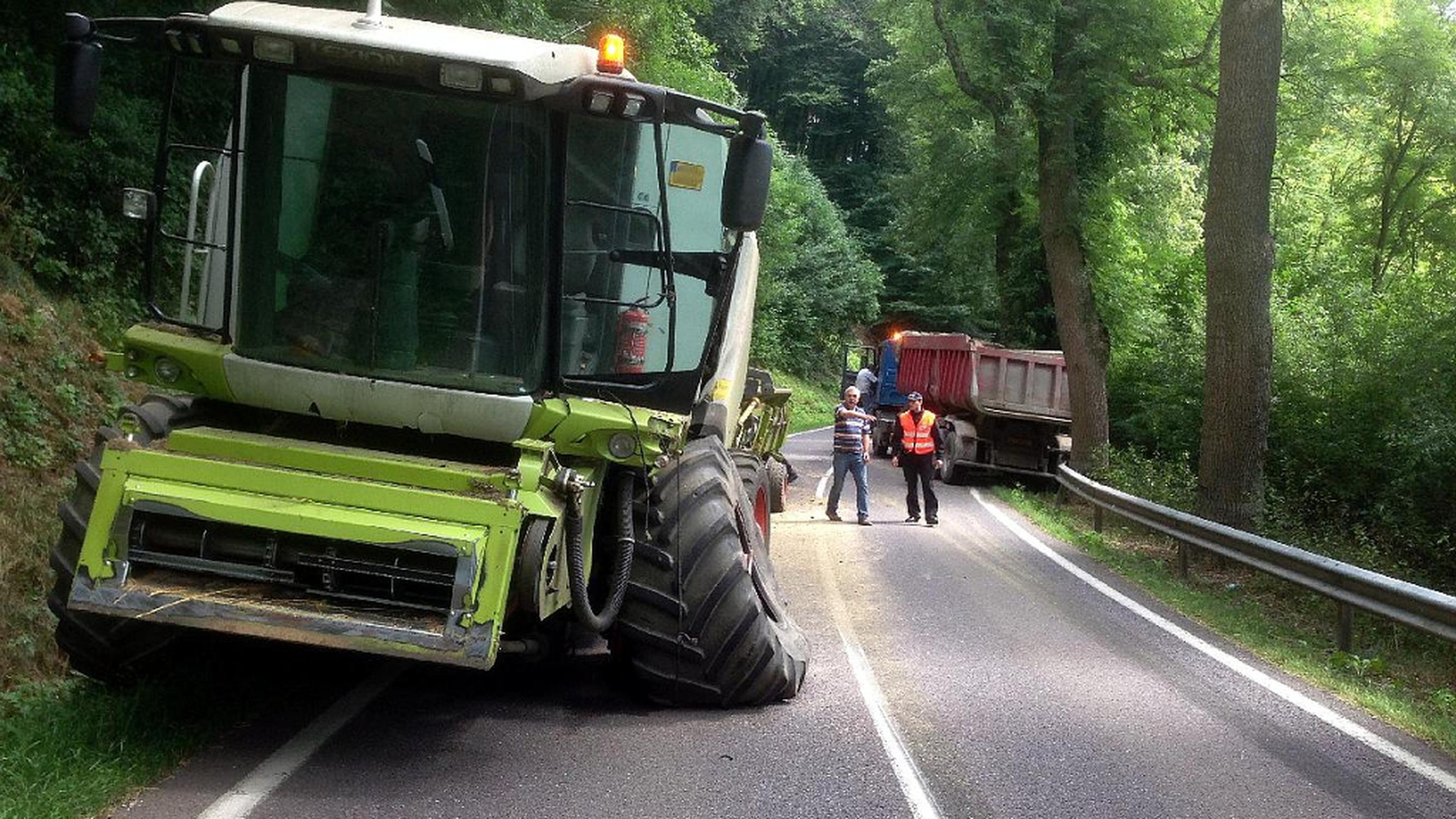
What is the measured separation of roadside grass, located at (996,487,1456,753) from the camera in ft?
27.9

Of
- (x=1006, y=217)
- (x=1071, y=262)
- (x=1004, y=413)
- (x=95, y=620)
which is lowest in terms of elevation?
(x=95, y=620)

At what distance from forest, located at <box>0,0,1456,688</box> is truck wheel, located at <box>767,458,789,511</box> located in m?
4.72

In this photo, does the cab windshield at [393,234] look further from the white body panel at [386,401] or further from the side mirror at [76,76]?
the side mirror at [76,76]

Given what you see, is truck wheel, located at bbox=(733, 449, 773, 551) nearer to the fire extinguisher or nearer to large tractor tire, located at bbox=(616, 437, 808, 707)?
large tractor tire, located at bbox=(616, 437, 808, 707)

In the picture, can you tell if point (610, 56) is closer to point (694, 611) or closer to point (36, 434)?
point (694, 611)

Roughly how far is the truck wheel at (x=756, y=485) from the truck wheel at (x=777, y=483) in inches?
178

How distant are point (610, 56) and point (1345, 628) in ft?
22.4

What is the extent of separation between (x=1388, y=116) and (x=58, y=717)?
94.3 ft

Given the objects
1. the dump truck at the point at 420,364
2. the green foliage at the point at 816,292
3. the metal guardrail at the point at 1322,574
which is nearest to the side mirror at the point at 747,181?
the dump truck at the point at 420,364

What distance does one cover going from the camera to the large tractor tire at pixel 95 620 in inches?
243

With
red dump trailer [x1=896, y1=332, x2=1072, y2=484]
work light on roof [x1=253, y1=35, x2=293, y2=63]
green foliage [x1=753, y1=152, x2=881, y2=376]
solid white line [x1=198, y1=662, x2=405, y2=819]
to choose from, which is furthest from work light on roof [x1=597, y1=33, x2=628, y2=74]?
green foliage [x1=753, y1=152, x2=881, y2=376]

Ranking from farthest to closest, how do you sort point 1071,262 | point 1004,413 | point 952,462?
point 952,462
point 1004,413
point 1071,262

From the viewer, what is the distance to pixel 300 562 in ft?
19.5

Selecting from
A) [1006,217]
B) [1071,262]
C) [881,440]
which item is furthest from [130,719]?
[881,440]
